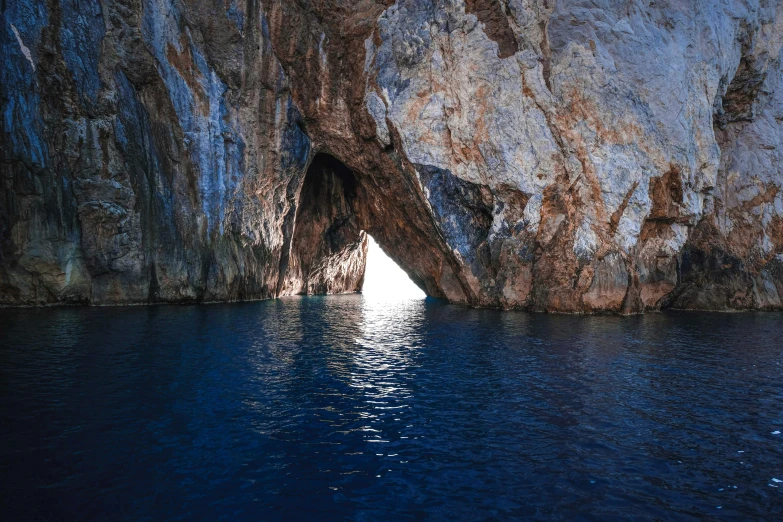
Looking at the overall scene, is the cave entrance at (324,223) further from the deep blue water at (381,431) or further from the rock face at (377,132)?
the deep blue water at (381,431)

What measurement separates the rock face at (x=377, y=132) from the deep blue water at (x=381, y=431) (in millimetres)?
15468

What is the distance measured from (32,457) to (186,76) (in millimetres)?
33718

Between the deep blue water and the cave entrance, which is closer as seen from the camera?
the deep blue water

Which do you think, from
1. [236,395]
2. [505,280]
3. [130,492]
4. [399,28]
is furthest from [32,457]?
[399,28]

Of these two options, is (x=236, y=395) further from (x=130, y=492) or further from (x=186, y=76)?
(x=186, y=76)

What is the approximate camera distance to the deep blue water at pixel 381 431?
698cm

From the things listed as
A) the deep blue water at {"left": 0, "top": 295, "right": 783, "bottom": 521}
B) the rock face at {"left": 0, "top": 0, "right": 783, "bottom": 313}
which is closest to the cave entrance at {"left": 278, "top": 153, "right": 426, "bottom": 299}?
the rock face at {"left": 0, "top": 0, "right": 783, "bottom": 313}

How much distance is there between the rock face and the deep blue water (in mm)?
15468

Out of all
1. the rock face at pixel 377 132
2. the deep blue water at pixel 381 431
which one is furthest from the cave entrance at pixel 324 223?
the deep blue water at pixel 381 431

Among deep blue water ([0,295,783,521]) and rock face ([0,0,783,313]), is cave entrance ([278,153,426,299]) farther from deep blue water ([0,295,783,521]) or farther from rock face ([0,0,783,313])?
deep blue water ([0,295,783,521])

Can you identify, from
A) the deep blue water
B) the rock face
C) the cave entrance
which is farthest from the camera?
the cave entrance

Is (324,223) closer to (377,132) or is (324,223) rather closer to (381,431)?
(377,132)

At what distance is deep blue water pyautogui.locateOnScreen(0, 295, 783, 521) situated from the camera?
6980mm

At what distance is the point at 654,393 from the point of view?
12.8m
